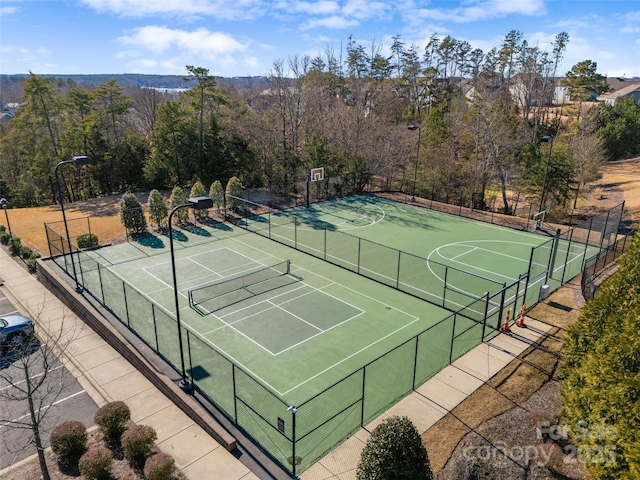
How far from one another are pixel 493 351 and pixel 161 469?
1096 centimetres

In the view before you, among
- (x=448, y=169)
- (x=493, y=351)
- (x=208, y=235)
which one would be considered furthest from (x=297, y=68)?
(x=493, y=351)

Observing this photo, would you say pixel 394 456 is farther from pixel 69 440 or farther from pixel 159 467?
pixel 69 440

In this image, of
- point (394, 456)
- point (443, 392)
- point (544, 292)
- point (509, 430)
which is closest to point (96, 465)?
point (394, 456)

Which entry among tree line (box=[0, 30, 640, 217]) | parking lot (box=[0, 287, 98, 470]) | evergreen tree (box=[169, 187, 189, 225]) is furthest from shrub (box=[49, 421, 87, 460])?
tree line (box=[0, 30, 640, 217])

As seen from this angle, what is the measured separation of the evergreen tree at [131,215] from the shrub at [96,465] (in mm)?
19080

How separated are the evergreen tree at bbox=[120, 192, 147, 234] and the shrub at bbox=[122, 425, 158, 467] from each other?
18.7m

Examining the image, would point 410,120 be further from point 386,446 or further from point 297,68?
point 386,446

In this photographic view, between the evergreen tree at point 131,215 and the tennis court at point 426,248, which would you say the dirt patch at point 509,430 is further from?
the evergreen tree at point 131,215

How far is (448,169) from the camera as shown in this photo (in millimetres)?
37156

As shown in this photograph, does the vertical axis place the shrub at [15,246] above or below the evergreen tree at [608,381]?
below

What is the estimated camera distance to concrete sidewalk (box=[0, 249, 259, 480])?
10.7 meters

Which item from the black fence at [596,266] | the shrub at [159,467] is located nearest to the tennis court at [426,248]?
the black fence at [596,266]

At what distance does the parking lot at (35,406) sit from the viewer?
11281mm

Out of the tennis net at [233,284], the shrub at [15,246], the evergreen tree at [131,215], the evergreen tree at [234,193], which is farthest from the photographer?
the evergreen tree at [234,193]
